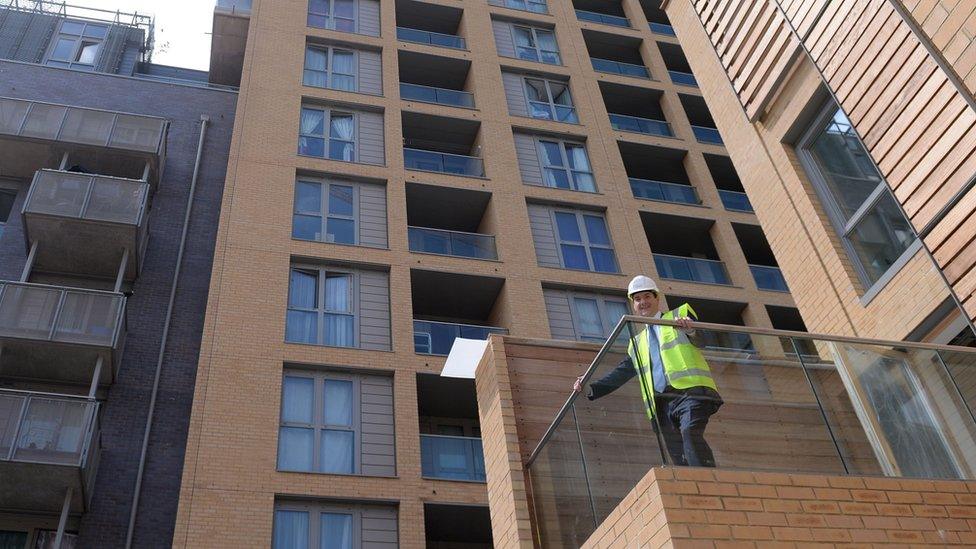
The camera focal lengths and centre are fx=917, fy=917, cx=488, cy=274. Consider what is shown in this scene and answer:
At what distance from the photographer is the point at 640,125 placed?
1171 inches

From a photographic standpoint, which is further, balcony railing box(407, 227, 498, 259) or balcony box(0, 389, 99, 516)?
balcony railing box(407, 227, 498, 259)

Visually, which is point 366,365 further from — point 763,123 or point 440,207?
point 763,123

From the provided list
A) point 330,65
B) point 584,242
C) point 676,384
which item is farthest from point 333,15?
point 676,384

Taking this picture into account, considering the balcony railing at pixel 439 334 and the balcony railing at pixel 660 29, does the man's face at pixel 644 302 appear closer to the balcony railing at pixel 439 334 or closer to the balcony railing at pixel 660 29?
the balcony railing at pixel 439 334

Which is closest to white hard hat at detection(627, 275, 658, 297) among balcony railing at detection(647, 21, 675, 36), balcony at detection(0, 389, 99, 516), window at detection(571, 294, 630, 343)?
balcony at detection(0, 389, 99, 516)

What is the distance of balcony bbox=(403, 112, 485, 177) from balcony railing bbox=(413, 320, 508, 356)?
5.26 metres

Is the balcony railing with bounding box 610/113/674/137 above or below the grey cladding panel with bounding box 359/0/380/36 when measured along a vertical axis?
below

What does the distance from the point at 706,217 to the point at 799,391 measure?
818 inches

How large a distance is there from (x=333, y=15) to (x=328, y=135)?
5739 mm

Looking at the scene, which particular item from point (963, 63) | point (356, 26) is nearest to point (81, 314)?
point (356, 26)

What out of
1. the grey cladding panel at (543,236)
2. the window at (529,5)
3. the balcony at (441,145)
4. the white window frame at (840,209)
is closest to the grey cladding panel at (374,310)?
the grey cladding panel at (543,236)

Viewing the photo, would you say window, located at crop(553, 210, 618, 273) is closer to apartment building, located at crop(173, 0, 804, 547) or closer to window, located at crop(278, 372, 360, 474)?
apartment building, located at crop(173, 0, 804, 547)

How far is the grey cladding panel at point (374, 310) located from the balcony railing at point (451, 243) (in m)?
1.54

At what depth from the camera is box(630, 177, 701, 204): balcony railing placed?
89.2 ft
